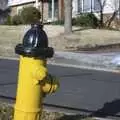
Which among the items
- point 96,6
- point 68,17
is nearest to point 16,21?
point 96,6

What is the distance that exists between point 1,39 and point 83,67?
1077cm

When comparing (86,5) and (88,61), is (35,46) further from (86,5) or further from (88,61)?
(86,5)

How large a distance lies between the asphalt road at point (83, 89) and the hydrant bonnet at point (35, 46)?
3203mm

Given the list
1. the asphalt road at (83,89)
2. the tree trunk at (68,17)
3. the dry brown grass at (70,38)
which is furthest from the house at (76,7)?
the asphalt road at (83,89)

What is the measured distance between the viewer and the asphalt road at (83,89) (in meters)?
9.28

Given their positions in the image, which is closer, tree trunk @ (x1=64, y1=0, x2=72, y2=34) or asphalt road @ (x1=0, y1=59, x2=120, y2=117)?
asphalt road @ (x1=0, y1=59, x2=120, y2=117)

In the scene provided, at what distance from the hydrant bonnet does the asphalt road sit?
10.5ft

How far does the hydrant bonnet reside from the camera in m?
4.90

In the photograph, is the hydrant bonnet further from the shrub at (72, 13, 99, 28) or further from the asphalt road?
the shrub at (72, 13, 99, 28)

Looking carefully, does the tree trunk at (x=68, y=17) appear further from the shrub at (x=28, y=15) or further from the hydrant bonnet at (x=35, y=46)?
the hydrant bonnet at (x=35, y=46)

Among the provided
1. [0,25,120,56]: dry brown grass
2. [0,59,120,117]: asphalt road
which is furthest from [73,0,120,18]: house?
[0,59,120,117]: asphalt road

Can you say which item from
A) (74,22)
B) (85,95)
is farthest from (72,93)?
(74,22)

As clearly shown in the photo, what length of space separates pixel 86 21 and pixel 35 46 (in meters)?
29.0

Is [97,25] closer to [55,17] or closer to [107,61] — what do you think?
[55,17]
